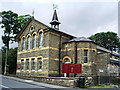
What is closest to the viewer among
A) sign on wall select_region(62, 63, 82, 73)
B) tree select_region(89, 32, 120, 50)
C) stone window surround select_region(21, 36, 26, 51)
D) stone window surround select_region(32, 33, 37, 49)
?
sign on wall select_region(62, 63, 82, 73)

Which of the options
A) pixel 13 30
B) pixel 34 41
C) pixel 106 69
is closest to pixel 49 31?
pixel 34 41

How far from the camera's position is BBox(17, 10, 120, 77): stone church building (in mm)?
24422

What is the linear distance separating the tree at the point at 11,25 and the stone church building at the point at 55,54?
47.7 feet

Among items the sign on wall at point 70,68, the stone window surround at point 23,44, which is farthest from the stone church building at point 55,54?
the sign on wall at point 70,68

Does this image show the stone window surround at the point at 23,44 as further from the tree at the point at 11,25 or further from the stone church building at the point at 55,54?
the tree at the point at 11,25

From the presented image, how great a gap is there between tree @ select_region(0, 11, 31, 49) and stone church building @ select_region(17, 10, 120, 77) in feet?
47.7

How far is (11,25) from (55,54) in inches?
889

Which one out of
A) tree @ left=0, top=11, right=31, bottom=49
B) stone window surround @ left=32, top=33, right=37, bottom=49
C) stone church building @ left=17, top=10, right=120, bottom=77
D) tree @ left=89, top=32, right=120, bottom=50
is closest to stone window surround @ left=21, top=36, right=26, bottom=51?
stone church building @ left=17, top=10, right=120, bottom=77

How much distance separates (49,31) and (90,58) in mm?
7264

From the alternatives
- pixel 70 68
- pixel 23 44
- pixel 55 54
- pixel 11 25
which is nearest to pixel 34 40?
pixel 23 44

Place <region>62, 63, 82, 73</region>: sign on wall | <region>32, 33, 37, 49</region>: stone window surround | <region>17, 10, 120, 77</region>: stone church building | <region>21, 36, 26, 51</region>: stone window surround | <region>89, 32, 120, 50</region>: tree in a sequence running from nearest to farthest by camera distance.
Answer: <region>62, 63, 82, 73</region>: sign on wall
<region>17, 10, 120, 77</region>: stone church building
<region>32, 33, 37, 49</region>: stone window surround
<region>21, 36, 26, 51</region>: stone window surround
<region>89, 32, 120, 50</region>: tree

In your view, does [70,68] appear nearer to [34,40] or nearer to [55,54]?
[55,54]

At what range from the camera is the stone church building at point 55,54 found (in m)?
24.4

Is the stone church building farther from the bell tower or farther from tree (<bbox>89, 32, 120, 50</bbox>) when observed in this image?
tree (<bbox>89, 32, 120, 50</bbox>)
